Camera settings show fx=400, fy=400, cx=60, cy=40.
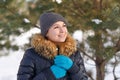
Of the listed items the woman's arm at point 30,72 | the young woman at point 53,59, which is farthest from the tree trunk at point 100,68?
the woman's arm at point 30,72

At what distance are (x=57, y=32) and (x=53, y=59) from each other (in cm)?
24

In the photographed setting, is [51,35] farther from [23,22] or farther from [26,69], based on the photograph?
[23,22]

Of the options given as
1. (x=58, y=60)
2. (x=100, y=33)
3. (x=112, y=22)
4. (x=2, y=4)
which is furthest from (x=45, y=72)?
(x=2, y=4)

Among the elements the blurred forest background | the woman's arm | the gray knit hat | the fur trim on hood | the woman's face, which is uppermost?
the blurred forest background

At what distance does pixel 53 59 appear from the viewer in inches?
139

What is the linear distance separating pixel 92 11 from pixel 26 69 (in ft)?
6.79

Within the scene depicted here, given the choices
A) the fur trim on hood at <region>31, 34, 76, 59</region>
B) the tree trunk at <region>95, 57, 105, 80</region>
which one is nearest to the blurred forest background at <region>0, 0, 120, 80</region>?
the tree trunk at <region>95, 57, 105, 80</region>

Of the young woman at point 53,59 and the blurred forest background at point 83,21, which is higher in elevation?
the blurred forest background at point 83,21

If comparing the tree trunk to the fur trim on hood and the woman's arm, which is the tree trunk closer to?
the fur trim on hood

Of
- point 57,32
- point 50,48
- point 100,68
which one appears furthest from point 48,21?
point 100,68

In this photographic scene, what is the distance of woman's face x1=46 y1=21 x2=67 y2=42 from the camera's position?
3527mm

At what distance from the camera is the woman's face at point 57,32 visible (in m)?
3.53

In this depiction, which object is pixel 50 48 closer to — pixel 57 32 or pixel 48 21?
pixel 57 32

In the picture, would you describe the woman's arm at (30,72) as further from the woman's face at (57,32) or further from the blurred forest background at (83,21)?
the blurred forest background at (83,21)
